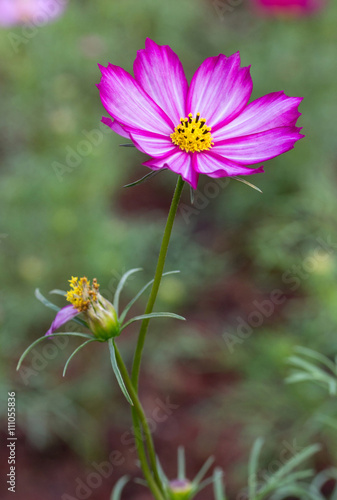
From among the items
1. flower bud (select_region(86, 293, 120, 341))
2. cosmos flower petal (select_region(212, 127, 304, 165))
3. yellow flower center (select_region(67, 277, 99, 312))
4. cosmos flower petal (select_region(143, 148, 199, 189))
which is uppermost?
cosmos flower petal (select_region(212, 127, 304, 165))

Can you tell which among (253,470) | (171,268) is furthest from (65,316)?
(171,268)

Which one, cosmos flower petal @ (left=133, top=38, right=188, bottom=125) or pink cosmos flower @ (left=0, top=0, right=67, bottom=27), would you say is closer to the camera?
cosmos flower petal @ (left=133, top=38, right=188, bottom=125)

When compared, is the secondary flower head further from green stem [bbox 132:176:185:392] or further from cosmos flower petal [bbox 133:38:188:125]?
cosmos flower petal [bbox 133:38:188:125]

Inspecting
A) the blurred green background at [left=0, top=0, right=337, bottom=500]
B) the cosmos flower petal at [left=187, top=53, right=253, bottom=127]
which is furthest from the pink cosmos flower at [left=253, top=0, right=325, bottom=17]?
the cosmos flower petal at [left=187, top=53, right=253, bottom=127]

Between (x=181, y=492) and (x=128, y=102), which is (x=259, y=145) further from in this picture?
(x=181, y=492)

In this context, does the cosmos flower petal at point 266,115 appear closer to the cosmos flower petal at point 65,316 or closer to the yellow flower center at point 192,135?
the yellow flower center at point 192,135

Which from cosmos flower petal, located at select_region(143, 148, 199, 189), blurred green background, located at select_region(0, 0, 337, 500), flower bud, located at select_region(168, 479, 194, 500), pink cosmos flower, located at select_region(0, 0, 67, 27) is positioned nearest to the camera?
cosmos flower petal, located at select_region(143, 148, 199, 189)

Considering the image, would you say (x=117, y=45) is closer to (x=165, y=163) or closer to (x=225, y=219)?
(x=225, y=219)

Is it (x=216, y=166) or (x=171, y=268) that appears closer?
(x=216, y=166)
